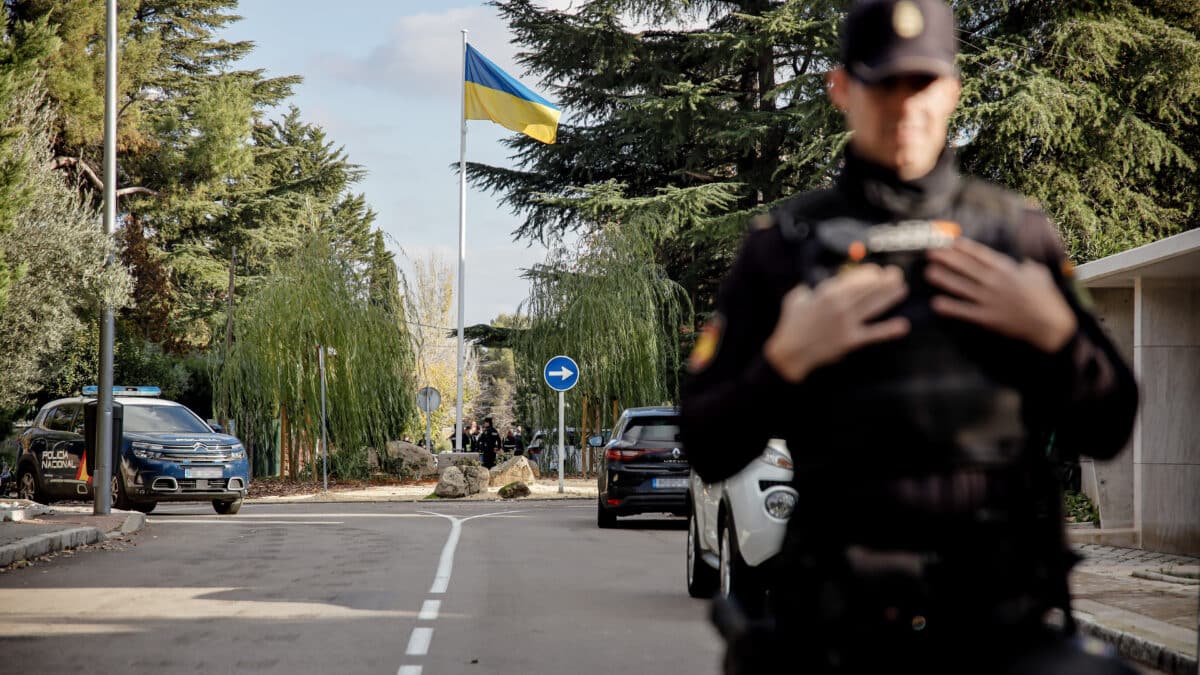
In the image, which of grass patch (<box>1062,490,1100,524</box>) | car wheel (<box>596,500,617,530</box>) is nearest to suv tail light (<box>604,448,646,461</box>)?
car wheel (<box>596,500,617,530</box>)

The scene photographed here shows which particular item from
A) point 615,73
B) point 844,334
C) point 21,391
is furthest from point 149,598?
point 615,73

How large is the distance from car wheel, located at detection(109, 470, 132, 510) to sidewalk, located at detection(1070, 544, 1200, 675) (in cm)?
1487

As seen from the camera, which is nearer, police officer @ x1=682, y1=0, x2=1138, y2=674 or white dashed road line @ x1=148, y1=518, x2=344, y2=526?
police officer @ x1=682, y1=0, x2=1138, y2=674

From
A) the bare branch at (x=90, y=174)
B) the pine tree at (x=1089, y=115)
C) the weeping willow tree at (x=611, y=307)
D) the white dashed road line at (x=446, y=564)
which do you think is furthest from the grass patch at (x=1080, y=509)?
the bare branch at (x=90, y=174)

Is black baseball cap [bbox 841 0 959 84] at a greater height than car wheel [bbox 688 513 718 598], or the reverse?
black baseball cap [bbox 841 0 959 84]

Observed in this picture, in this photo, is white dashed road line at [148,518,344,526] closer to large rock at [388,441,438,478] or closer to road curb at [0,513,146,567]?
road curb at [0,513,146,567]

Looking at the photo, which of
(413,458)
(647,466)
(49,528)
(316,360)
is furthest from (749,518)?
(413,458)

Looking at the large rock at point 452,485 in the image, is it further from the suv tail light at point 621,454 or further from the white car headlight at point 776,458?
the white car headlight at point 776,458

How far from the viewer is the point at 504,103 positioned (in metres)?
38.2

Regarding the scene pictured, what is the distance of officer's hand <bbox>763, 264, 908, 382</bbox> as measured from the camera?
2.20 metres

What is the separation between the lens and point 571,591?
1204 centimetres

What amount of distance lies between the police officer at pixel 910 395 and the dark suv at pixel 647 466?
16704 mm

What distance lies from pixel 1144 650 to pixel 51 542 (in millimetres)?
11656

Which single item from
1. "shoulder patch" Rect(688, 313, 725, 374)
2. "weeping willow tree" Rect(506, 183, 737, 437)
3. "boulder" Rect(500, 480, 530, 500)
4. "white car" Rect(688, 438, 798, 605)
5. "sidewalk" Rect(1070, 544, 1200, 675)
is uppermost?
"weeping willow tree" Rect(506, 183, 737, 437)
